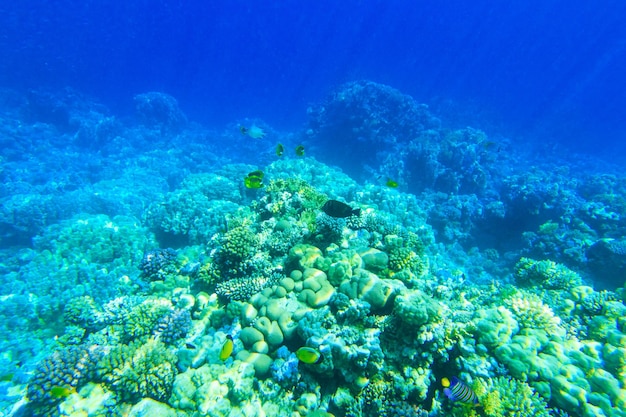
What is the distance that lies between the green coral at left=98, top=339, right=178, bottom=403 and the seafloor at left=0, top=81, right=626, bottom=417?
2 cm

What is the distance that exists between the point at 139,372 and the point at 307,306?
2.71 meters

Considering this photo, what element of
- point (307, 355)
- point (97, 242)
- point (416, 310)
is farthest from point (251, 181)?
point (97, 242)

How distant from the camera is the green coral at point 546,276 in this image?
6.85m

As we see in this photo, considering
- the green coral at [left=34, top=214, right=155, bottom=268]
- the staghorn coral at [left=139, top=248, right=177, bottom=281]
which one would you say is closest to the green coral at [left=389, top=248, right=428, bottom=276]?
the staghorn coral at [left=139, top=248, right=177, bottom=281]

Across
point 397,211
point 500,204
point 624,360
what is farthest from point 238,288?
point 500,204

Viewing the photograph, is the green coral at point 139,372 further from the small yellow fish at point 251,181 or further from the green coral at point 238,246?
the small yellow fish at point 251,181

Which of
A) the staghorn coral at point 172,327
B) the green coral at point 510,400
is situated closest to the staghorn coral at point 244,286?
the staghorn coral at point 172,327

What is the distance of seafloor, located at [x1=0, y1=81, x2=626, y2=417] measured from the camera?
13.0 ft

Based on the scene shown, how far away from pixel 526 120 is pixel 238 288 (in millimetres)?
60288

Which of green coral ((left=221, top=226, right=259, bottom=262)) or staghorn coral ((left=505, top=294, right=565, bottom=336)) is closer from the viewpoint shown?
staghorn coral ((left=505, top=294, right=565, bottom=336))

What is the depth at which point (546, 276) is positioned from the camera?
7141 millimetres

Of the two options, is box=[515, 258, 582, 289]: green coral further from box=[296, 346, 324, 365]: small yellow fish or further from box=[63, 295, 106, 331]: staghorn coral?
box=[63, 295, 106, 331]: staghorn coral

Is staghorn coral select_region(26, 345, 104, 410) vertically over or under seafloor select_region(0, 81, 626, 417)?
under

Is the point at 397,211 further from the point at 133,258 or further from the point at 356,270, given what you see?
the point at 133,258
